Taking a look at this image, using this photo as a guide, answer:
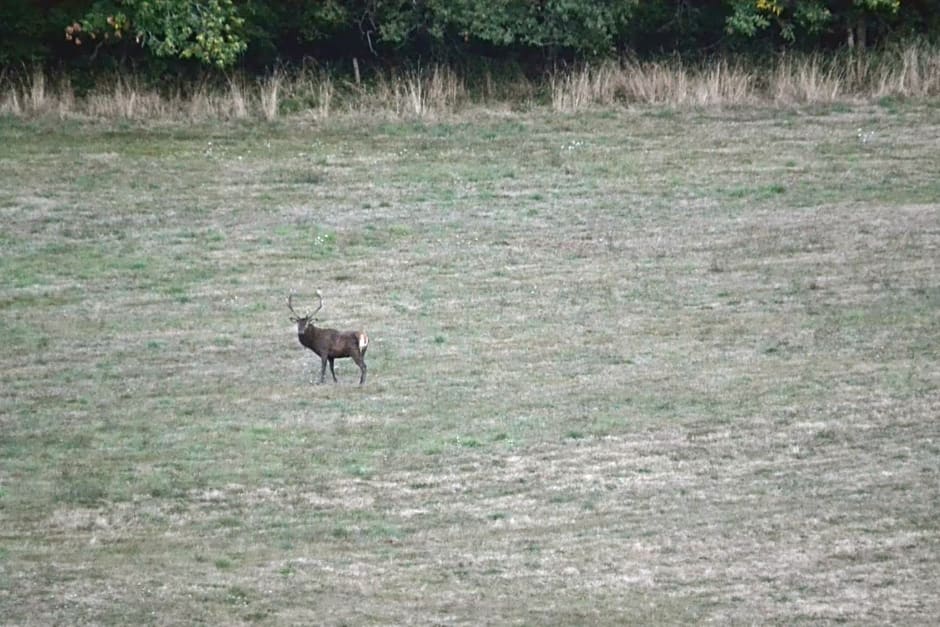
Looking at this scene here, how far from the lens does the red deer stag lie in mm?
17391

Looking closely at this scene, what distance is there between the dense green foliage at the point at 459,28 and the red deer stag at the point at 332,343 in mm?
12154

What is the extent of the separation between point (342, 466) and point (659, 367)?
4231 millimetres

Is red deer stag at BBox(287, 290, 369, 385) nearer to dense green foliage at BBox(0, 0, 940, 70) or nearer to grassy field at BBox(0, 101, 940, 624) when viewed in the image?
grassy field at BBox(0, 101, 940, 624)

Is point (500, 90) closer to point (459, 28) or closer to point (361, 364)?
point (459, 28)

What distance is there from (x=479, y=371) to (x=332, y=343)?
160 centimetres

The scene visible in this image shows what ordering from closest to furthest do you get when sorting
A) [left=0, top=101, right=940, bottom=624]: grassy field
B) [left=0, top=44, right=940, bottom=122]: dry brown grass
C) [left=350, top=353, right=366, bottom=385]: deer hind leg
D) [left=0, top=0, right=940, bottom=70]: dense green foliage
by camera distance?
[left=0, top=101, right=940, bottom=624]: grassy field < [left=350, top=353, right=366, bottom=385]: deer hind leg < [left=0, top=44, right=940, bottom=122]: dry brown grass < [left=0, top=0, right=940, bottom=70]: dense green foliage

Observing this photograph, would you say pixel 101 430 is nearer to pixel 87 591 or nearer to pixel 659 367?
pixel 87 591

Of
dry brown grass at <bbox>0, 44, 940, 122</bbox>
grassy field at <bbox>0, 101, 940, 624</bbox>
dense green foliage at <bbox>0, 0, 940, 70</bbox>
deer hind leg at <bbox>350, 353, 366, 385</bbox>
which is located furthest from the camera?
dense green foliage at <bbox>0, 0, 940, 70</bbox>

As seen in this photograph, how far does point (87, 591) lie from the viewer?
1266cm

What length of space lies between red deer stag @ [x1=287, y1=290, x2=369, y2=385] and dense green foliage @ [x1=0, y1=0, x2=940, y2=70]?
12154 millimetres

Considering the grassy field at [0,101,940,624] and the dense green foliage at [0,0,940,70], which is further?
the dense green foliage at [0,0,940,70]

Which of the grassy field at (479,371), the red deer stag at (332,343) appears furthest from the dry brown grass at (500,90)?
the red deer stag at (332,343)

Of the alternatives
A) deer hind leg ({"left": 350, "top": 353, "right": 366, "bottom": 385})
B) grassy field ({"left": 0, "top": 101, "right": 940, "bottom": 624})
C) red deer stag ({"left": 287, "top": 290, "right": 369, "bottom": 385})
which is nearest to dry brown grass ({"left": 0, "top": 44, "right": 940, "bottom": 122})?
grassy field ({"left": 0, "top": 101, "right": 940, "bottom": 624})

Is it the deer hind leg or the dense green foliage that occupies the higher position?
the dense green foliage
